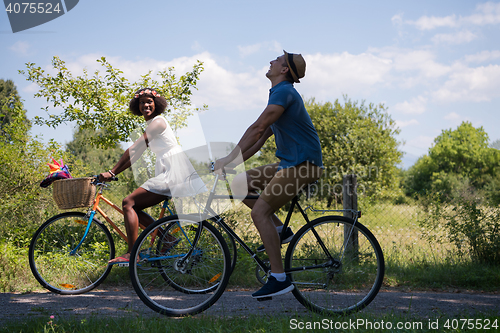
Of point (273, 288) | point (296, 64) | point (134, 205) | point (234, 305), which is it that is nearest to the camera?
point (273, 288)

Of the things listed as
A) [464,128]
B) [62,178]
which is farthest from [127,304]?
[464,128]

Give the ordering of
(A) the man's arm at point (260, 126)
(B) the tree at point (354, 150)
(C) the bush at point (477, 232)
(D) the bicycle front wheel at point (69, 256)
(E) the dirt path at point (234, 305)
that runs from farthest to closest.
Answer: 1. (B) the tree at point (354, 150)
2. (C) the bush at point (477, 232)
3. (D) the bicycle front wheel at point (69, 256)
4. (E) the dirt path at point (234, 305)
5. (A) the man's arm at point (260, 126)

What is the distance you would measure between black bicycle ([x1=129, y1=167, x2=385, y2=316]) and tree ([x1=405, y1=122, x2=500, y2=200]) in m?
41.4

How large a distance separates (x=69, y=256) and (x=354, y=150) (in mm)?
15175

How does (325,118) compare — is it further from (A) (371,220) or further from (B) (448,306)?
(B) (448,306)

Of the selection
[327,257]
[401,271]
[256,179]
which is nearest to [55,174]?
[256,179]

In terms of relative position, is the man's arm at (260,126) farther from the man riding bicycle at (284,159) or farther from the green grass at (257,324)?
the green grass at (257,324)

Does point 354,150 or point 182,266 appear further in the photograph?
point 354,150

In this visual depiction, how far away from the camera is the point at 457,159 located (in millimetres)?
46156

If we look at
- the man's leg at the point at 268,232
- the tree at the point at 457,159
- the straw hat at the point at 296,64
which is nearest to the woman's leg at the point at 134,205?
the man's leg at the point at 268,232

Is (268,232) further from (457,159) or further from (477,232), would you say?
(457,159)

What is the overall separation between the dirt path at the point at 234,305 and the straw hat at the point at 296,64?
2109mm

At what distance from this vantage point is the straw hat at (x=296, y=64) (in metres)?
3.22

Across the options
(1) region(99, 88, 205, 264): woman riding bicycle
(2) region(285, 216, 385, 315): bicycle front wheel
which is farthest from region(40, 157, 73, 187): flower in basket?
(2) region(285, 216, 385, 315): bicycle front wheel
